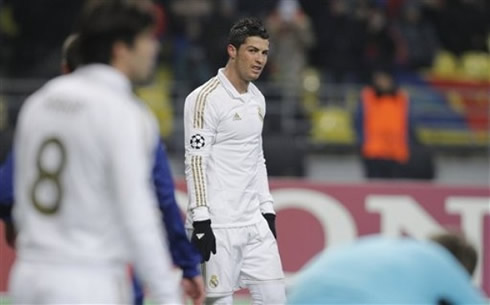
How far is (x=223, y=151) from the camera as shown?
8.63 metres

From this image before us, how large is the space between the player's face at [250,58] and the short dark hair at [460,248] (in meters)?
4.07

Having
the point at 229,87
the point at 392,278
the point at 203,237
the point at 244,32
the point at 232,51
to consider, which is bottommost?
the point at 203,237

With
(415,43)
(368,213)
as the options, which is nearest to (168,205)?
(368,213)

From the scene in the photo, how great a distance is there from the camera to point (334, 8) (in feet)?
65.2

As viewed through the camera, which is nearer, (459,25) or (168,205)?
(168,205)

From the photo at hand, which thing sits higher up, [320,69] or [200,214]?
[320,69]

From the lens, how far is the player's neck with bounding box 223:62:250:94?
8.74 meters

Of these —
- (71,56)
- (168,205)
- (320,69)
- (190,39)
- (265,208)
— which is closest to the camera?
(168,205)

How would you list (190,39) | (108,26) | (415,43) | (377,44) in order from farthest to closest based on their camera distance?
(415,43) < (377,44) < (190,39) < (108,26)

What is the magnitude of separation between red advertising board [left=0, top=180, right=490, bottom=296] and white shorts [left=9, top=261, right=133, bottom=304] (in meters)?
9.70

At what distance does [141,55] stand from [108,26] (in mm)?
159

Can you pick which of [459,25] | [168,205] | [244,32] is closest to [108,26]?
[168,205]

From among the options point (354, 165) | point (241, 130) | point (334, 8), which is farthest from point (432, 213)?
point (241, 130)

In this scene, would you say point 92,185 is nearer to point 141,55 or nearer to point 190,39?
point 141,55
